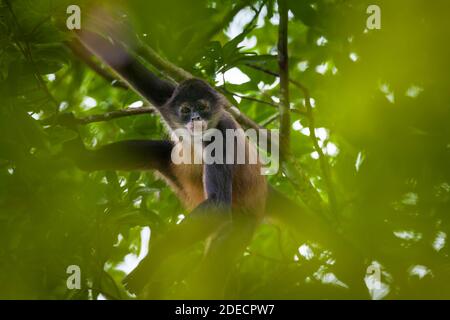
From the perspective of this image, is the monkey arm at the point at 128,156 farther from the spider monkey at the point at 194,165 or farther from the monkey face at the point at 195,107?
the monkey face at the point at 195,107

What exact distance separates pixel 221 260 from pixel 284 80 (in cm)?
109

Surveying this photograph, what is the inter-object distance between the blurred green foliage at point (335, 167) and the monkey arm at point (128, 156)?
11.1 inches

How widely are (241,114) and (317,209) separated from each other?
0.80 meters

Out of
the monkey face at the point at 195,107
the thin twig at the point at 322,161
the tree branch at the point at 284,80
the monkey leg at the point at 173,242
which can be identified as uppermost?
the monkey face at the point at 195,107

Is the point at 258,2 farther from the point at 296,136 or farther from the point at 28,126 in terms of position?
the point at 28,126

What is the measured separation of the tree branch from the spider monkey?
56cm

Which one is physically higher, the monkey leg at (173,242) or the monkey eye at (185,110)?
the monkey eye at (185,110)

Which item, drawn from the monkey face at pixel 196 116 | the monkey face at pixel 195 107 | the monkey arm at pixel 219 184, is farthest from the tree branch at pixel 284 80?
the monkey face at pixel 196 116

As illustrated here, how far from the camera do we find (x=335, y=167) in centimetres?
326

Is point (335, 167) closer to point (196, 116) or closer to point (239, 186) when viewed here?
point (239, 186)

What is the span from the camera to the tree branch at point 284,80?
327 cm

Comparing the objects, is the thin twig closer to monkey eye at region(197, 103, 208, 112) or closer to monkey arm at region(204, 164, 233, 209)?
monkey arm at region(204, 164, 233, 209)


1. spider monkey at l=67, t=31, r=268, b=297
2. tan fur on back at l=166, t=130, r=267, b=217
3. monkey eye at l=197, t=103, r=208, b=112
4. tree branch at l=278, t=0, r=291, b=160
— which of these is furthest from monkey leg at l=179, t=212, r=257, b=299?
monkey eye at l=197, t=103, r=208, b=112
